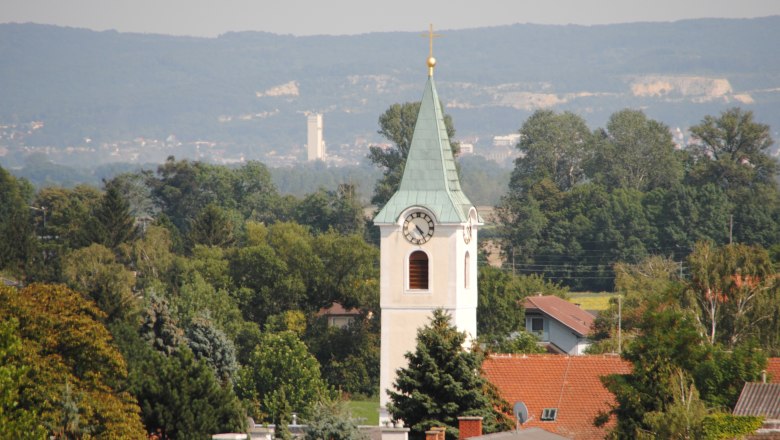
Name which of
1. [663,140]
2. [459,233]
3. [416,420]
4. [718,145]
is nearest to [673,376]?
[416,420]

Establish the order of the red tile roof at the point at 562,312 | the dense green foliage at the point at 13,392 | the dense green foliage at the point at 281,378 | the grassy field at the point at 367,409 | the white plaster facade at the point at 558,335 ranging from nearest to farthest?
the dense green foliage at the point at 13,392 < the dense green foliage at the point at 281,378 < the grassy field at the point at 367,409 < the white plaster facade at the point at 558,335 < the red tile roof at the point at 562,312

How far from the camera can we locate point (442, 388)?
47625mm

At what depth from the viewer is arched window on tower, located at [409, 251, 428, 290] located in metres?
57.8

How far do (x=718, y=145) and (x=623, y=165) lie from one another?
59.4 ft

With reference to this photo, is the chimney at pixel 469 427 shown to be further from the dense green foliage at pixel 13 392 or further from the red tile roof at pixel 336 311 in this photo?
the red tile roof at pixel 336 311

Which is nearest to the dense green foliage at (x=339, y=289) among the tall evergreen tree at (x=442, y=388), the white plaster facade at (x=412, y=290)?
the tall evergreen tree at (x=442, y=388)

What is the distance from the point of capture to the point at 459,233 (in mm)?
58062

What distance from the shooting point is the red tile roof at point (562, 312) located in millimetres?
91938

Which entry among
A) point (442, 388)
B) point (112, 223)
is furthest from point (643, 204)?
point (442, 388)

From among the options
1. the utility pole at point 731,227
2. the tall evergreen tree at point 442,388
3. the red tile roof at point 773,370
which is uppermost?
the tall evergreen tree at point 442,388

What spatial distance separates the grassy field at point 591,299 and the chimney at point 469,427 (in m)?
71.9

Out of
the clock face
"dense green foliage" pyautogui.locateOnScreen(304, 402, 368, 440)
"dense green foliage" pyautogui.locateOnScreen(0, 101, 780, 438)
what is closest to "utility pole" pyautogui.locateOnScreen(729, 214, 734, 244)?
"dense green foliage" pyautogui.locateOnScreen(0, 101, 780, 438)

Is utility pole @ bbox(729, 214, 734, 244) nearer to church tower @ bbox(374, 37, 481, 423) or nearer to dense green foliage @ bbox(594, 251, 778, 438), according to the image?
church tower @ bbox(374, 37, 481, 423)

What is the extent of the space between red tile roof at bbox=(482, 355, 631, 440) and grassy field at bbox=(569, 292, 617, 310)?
5872 cm
